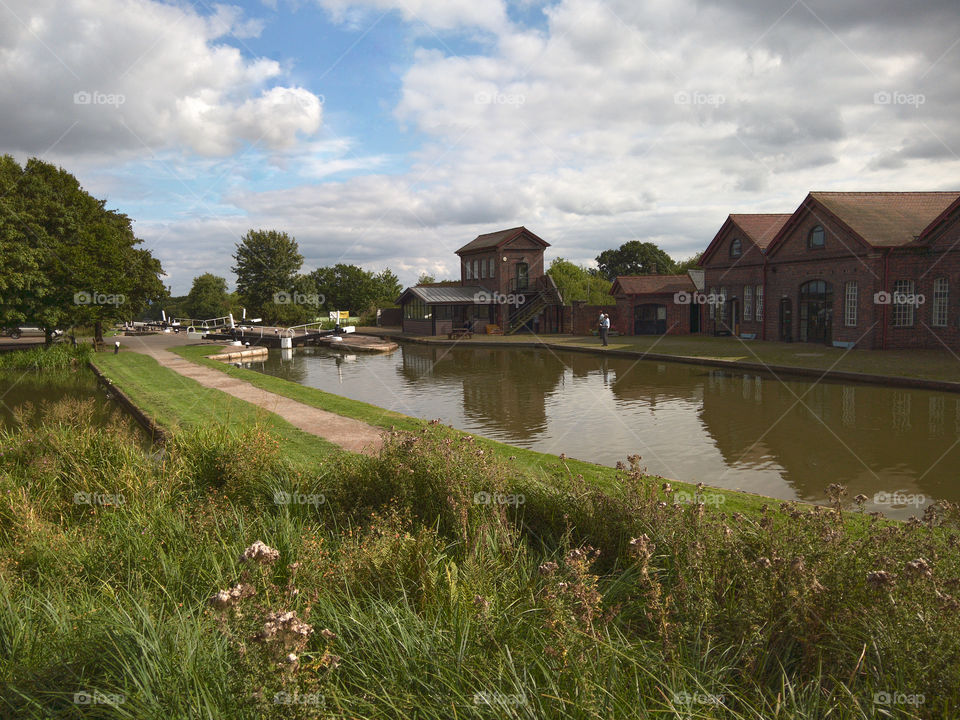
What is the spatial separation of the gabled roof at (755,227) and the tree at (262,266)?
5120cm

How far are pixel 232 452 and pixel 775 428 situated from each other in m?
10.7

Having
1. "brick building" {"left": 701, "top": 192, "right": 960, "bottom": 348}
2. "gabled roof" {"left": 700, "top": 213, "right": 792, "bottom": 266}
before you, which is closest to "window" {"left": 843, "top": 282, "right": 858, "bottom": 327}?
"brick building" {"left": 701, "top": 192, "right": 960, "bottom": 348}

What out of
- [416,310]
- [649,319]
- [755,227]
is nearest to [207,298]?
[416,310]

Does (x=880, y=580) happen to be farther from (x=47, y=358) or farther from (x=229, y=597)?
(x=47, y=358)

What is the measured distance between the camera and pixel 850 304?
28.4m

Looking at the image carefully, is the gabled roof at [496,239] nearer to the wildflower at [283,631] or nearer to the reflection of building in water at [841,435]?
the reflection of building in water at [841,435]

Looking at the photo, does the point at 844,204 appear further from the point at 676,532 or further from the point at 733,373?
the point at 676,532

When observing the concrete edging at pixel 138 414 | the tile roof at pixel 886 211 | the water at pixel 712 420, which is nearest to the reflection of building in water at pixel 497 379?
the water at pixel 712 420

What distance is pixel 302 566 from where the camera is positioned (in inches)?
177

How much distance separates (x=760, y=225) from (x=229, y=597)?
3942 centimetres

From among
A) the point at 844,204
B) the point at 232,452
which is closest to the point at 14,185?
the point at 232,452

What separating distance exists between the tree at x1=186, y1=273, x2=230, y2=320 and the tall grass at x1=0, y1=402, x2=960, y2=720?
80.0m

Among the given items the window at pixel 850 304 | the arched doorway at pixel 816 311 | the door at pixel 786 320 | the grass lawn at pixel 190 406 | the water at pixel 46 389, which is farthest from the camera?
the door at pixel 786 320

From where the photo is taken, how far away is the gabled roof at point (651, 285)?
41.8 meters
